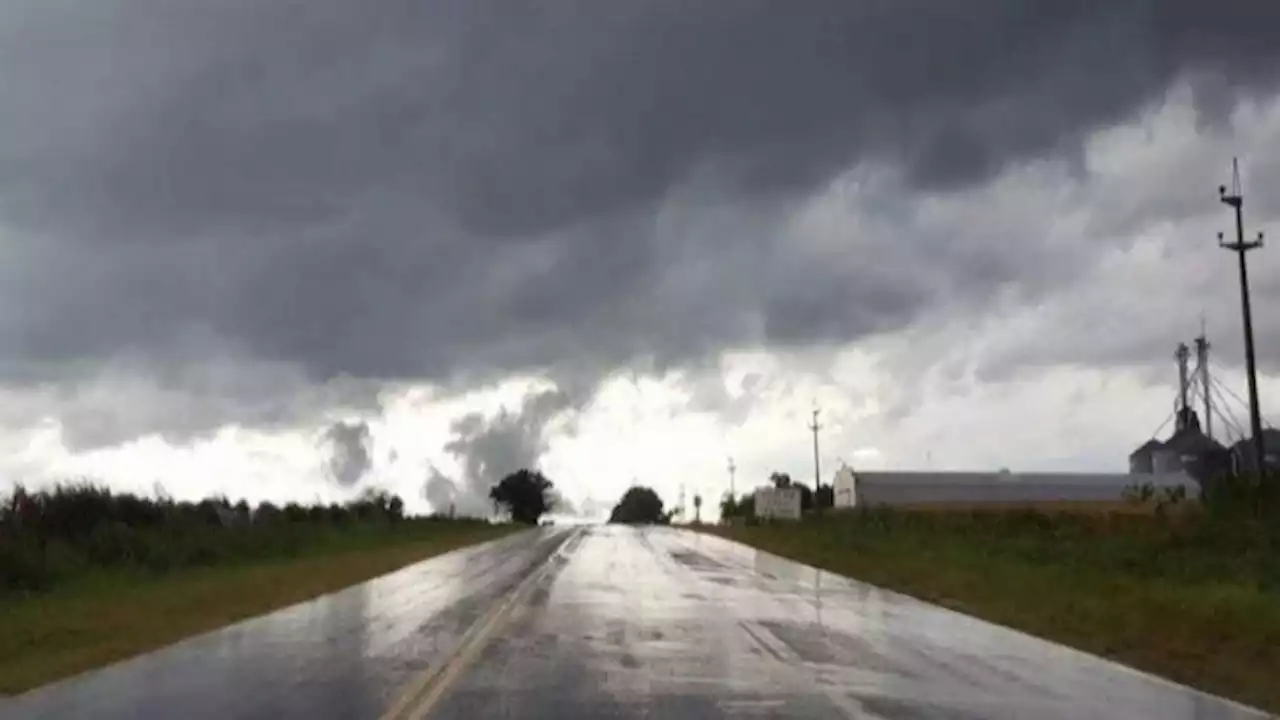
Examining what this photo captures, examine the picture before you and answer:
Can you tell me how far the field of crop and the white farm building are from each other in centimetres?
6924

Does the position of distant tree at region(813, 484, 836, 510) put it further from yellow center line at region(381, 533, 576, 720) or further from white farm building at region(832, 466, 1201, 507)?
yellow center line at region(381, 533, 576, 720)

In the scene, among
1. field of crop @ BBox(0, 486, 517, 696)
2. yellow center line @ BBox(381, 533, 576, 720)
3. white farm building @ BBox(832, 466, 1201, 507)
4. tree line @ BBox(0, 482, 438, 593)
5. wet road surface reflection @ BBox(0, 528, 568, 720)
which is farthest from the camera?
white farm building @ BBox(832, 466, 1201, 507)

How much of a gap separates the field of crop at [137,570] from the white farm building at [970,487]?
69.2m

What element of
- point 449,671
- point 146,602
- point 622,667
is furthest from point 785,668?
point 146,602

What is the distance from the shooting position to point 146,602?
2692 cm

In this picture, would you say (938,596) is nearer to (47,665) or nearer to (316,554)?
(47,665)

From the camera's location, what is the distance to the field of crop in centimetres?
2033

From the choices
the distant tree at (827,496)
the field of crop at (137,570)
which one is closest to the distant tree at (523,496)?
the distant tree at (827,496)

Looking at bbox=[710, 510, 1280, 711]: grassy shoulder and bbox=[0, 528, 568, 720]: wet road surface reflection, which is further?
bbox=[710, 510, 1280, 711]: grassy shoulder

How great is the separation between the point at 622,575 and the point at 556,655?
63.2ft

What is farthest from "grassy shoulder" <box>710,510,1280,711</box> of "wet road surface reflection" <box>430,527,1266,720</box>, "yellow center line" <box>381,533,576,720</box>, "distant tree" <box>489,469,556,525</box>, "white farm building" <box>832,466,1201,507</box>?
"distant tree" <box>489,469,556,525</box>

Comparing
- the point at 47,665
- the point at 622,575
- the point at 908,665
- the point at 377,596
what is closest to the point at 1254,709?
the point at 908,665

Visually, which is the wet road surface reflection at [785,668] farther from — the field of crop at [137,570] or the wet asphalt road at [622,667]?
the field of crop at [137,570]

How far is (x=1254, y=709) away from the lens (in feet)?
44.9
